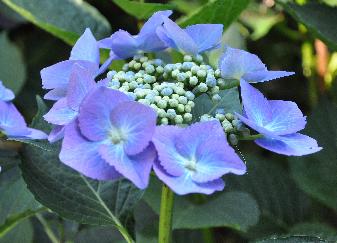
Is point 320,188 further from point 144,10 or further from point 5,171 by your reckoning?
point 5,171

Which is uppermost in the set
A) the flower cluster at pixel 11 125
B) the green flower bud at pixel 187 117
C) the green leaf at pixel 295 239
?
the green flower bud at pixel 187 117

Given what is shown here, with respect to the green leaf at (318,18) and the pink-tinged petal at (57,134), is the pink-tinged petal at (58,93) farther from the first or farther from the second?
the green leaf at (318,18)

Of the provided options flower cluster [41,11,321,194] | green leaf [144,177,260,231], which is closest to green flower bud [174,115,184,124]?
flower cluster [41,11,321,194]

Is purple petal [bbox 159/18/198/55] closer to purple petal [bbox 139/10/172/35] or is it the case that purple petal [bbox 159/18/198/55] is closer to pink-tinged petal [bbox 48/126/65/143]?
purple petal [bbox 139/10/172/35]

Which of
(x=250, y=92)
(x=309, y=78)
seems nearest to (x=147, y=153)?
(x=250, y=92)

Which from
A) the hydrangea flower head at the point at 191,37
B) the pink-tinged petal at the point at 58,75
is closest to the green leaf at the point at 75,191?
the pink-tinged petal at the point at 58,75

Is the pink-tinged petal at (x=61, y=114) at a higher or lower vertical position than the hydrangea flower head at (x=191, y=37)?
lower

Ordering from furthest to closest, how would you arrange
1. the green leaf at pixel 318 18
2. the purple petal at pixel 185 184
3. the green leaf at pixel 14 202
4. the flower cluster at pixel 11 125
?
the green leaf at pixel 318 18, the green leaf at pixel 14 202, the flower cluster at pixel 11 125, the purple petal at pixel 185 184
